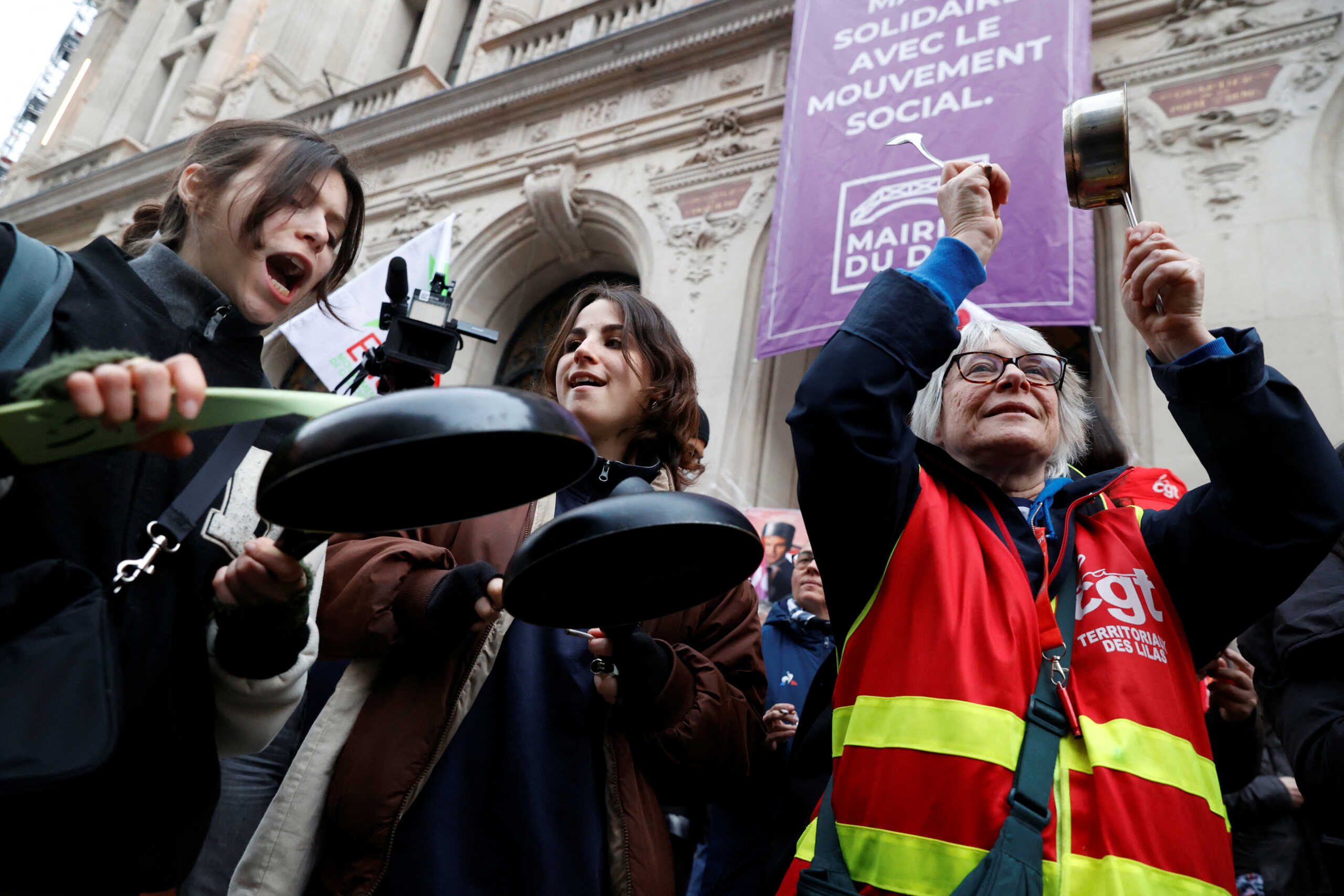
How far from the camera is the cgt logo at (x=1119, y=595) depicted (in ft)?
4.56

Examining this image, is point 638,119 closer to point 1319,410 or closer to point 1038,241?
point 1038,241

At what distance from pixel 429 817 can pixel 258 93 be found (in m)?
13.7

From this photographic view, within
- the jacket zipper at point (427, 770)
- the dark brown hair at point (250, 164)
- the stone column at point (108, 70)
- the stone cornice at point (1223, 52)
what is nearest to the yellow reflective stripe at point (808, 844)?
the jacket zipper at point (427, 770)

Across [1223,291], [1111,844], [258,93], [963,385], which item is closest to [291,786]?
[1111,844]

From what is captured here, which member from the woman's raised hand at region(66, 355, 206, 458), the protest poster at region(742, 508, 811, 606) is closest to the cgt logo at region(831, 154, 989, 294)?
the protest poster at region(742, 508, 811, 606)

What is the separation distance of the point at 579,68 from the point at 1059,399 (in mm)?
7554

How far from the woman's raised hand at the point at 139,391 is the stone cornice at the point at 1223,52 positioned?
6363 mm

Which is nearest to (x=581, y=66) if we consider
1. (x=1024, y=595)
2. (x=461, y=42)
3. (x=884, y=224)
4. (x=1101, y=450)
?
(x=884, y=224)

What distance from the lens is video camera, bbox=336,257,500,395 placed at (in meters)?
1.41

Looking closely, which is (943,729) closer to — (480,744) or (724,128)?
(480,744)

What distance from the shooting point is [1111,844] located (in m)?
1.14

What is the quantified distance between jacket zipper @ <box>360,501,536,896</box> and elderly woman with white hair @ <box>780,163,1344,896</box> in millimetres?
603

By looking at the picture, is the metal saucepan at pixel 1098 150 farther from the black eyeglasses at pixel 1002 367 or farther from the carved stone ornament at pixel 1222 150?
the carved stone ornament at pixel 1222 150

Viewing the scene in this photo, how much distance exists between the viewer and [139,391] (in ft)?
2.76
